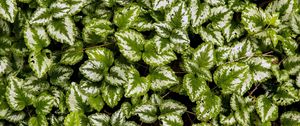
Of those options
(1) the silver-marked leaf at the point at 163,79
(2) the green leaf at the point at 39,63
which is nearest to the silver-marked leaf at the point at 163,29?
(1) the silver-marked leaf at the point at 163,79

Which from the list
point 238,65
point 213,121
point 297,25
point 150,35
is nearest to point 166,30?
point 150,35

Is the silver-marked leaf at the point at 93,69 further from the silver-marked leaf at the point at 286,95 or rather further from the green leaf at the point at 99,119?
the silver-marked leaf at the point at 286,95

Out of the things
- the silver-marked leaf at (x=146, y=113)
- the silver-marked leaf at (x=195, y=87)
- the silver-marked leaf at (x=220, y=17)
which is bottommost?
the silver-marked leaf at (x=146, y=113)

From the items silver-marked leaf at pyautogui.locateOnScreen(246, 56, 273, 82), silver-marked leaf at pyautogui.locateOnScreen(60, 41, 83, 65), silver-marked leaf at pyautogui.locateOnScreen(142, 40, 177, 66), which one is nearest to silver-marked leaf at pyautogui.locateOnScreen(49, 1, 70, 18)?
silver-marked leaf at pyautogui.locateOnScreen(60, 41, 83, 65)

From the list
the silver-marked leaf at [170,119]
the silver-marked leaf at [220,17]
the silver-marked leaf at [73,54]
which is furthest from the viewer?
the silver-marked leaf at [220,17]

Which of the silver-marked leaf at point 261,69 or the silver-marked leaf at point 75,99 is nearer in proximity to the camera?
the silver-marked leaf at point 75,99

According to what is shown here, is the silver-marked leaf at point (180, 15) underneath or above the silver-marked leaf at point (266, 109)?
above

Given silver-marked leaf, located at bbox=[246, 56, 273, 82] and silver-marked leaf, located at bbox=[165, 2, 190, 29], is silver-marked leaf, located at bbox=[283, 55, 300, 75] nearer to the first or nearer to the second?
silver-marked leaf, located at bbox=[246, 56, 273, 82]
